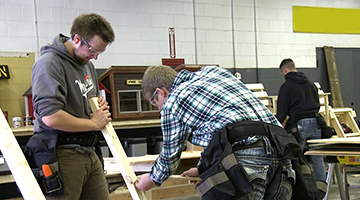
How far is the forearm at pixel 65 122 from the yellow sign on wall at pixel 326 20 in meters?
5.66

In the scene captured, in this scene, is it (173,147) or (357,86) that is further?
(357,86)

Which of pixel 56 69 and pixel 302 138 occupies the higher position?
pixel 56 69

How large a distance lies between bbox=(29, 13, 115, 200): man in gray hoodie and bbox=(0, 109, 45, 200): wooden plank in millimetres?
408

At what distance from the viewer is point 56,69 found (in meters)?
1.90

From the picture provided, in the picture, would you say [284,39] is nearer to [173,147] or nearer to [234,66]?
[234,66]

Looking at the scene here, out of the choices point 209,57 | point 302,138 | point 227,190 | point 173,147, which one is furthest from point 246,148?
point 209,57

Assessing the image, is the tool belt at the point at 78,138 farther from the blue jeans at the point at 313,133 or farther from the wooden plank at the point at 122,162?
the blue jeans at the point at 313,133

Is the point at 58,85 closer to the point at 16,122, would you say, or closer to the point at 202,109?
the point at 202,109

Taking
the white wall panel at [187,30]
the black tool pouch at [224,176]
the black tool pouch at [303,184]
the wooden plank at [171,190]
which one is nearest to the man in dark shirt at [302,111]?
the wooden plank at [171,190]

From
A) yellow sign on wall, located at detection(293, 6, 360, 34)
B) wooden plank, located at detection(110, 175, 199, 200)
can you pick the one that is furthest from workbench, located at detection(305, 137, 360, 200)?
yellow sign on wall, located at detection(293, 6, 360, 34)

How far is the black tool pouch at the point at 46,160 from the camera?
71.8 inches

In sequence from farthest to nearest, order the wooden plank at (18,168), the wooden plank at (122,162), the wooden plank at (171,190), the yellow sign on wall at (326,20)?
1. the yellow sign on wall at (326,20)
2. the wooden plank at (171,190)
3. the wooden plank at (122,162)
4. the wooden plank at (18,168)

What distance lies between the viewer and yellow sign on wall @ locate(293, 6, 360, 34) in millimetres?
6848

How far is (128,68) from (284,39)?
3304mm
